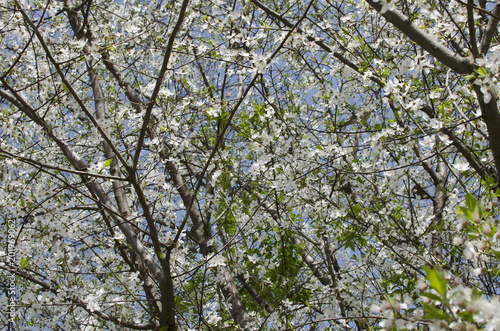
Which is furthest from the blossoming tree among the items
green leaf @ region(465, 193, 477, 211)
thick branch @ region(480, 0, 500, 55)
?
green leaf @ region(465, 193, 477, 211)

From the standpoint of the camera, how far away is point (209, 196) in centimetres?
368

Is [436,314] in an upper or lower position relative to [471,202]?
lower

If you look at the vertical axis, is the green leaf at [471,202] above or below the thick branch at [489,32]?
below

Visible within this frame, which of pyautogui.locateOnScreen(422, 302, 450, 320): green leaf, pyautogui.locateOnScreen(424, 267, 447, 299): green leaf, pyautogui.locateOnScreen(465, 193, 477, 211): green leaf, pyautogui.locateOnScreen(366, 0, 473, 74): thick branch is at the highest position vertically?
pyautogui.locateOnScreen(366, 0, 473, 74): thick branch

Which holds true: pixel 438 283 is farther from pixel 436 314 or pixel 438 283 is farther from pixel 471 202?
pixel 471 202

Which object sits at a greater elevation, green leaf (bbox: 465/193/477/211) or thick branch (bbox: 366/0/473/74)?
thick branch (bbox: 366/0/473/74)

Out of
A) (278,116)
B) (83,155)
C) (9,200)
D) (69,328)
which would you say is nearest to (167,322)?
(69,328)

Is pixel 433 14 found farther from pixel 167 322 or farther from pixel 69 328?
pixel 69 328

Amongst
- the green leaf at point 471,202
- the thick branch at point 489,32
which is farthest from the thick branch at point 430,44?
the green leaf at point 471,202

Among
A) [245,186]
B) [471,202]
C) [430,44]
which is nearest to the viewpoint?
[471,202]

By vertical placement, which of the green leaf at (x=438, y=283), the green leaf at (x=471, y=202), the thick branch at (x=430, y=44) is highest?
the thick branch at (x=430, y=44)

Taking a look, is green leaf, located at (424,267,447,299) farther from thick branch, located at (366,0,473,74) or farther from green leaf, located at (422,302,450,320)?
thick branch, located at (366,0,473,74)

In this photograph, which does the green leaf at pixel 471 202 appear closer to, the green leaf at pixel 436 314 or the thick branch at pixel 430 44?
the green leaf at pixel 436 314

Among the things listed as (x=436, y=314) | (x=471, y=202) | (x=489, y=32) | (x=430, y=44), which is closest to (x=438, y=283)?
(x=436, y=314)
